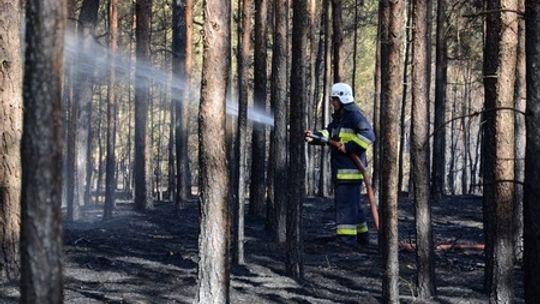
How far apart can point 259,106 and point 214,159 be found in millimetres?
8247

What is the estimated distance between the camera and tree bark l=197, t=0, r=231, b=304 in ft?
29.4

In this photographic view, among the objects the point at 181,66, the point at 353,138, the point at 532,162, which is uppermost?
the point at 181,66

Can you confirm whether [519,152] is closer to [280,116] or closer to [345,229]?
[345,229]

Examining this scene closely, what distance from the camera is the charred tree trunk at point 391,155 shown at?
9.42 m

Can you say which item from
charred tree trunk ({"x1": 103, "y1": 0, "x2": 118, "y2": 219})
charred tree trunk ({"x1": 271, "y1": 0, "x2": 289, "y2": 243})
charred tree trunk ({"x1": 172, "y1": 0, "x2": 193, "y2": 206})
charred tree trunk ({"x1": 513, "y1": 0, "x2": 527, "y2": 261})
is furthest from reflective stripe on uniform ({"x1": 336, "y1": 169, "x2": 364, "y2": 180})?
charred tree trunk ({"x1": 103, "y1": 0, "x2": 118, "y2": 219})

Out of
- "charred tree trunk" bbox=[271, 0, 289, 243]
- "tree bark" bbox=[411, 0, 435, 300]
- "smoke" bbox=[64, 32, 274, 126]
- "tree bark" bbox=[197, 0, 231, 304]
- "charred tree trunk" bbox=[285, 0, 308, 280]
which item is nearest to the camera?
"tree bark" bbox=[197, 0, 231, 304]

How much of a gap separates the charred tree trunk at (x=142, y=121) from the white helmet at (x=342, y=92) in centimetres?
850

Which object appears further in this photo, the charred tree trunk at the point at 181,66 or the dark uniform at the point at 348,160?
the charred tree trunk at the point at 181,66

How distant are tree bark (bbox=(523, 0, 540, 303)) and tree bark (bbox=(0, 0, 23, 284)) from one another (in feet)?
18.2

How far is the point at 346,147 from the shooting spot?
12797mm

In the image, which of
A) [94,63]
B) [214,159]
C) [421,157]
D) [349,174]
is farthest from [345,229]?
[94,63]

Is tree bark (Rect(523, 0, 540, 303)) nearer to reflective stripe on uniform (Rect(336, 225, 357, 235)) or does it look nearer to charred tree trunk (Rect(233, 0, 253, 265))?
charred tree trunk (Rect(233, 0, 253, 265))

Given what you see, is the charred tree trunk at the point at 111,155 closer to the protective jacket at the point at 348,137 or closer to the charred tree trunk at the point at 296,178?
the protective jacket at the point at 348,137

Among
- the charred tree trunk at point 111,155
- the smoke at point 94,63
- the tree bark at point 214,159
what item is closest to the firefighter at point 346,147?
the smoke at point 94,63
